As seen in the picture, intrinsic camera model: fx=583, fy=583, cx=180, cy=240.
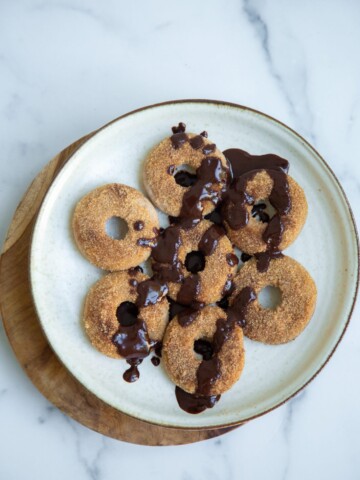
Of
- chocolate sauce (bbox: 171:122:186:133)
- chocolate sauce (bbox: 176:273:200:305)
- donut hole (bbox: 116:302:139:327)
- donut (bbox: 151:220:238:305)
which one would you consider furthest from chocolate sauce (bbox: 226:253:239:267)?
chocolate sauce (bbox: 171:122:186:133)

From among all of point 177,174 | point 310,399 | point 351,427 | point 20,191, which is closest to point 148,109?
point 177,174

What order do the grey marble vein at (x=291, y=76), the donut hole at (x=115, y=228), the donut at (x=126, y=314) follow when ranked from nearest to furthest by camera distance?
the donut at (x=126, y=314)
the donut hole at (x=115, y=228)
the grey marble vein at (x=291, y=76)

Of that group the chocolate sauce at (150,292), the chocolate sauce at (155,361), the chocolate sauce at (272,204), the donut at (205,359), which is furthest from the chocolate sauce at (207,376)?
the chocolate sauce at (272,204)

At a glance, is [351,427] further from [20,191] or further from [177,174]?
[20,191]

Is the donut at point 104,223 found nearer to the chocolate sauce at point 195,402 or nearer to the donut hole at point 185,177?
the donut hole at point 185,177

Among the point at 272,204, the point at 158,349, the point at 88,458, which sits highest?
the point at 272,204

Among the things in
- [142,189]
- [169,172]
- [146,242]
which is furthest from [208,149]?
[146,242]

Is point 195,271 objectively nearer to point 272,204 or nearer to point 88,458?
point 272,204
